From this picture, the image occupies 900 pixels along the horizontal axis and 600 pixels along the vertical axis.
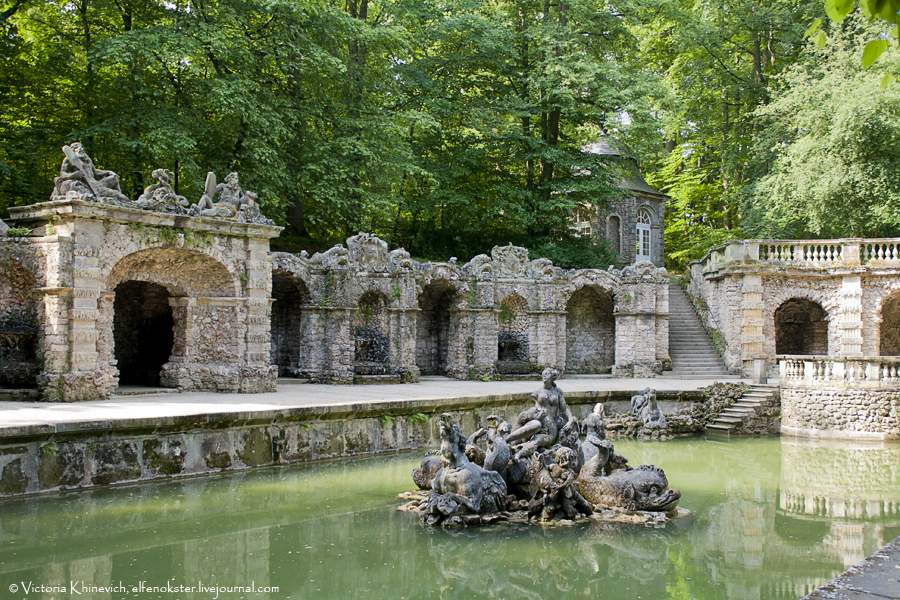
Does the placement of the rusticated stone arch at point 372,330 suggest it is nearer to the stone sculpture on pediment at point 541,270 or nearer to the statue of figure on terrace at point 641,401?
the stone sculpture on pediment at point 541,270

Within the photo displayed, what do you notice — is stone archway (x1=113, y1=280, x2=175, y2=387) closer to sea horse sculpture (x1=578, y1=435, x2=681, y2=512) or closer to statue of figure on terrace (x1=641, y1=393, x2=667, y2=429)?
statue of figure on terrace (x1=641, y1=393, x2=667, y2=429)

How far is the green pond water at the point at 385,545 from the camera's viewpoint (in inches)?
310

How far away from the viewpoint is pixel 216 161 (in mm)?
20656

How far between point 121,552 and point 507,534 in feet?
14.8

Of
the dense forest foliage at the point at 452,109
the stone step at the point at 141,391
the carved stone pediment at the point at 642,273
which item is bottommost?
the stone step at the point at 141,391

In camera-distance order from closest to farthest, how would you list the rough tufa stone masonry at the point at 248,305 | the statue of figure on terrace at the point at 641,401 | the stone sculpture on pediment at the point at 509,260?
1. the rough tufa stone masonry at the point at 248,305
2. the statue of figure on terrace at the point at 641,401
3. the stone sculpture on pediment at the point at 509,260

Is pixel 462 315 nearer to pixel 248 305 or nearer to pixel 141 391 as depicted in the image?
pixel 248 305

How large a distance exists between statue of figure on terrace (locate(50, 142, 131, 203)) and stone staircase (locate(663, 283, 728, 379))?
1711 cm

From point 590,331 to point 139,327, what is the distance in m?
14.2

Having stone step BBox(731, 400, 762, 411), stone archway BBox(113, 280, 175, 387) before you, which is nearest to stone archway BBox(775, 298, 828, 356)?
stone step BBox(731, 400, 762, 411)

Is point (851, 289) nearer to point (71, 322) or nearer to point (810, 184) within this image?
point (810, 184)

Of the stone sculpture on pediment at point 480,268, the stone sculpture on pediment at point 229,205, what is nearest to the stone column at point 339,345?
the stone sculpture on pediment at point 229,205

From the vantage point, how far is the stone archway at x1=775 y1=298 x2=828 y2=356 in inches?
1049

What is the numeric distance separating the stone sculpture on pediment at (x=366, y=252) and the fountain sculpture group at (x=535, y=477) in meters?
9.94
